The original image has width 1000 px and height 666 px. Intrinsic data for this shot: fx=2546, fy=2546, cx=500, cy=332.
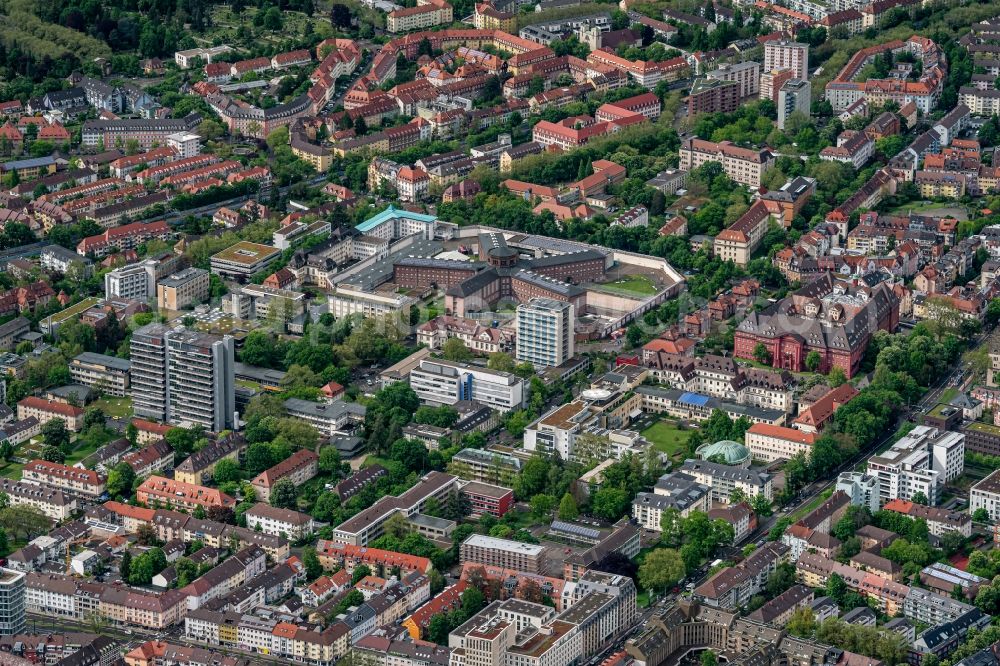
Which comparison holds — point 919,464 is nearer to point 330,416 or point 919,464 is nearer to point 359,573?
point 359,573

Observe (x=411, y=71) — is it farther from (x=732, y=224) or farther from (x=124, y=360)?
(x=124, y=360)

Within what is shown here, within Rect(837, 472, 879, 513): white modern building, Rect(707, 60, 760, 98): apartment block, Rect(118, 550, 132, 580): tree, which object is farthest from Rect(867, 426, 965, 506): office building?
Rect(707, 60, 760, 98): apartment block

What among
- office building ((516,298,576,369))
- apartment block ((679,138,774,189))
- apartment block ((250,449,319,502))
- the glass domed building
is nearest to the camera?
apartment block ((250,449,319,502))

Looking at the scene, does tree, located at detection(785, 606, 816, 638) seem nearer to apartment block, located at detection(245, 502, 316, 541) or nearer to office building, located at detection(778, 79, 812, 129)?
apartment block, located at detection(245, 502, 316, 541)

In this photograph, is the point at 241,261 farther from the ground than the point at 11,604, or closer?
closer

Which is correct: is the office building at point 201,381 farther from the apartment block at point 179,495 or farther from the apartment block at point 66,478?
the apartment block at point 66,478

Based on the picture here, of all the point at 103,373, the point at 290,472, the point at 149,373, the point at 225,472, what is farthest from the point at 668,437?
the point at 103,373
